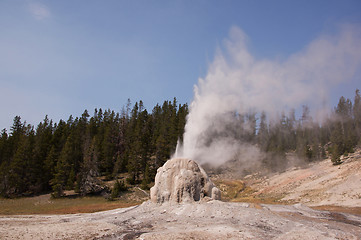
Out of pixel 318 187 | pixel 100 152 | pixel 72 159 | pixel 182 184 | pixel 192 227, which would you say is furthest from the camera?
pixel 100 152

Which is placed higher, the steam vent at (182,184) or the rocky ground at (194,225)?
the steam vent at (182,184)

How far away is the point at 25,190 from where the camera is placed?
55.3 m

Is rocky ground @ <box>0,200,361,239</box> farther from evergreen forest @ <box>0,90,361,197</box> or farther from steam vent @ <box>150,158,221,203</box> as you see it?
evergreen forest @ <box>0,90,361,197</box>

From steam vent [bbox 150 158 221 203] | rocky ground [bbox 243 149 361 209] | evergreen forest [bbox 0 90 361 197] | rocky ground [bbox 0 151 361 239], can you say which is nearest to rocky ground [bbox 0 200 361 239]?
rocky ground [bbox 0 151 361 239]

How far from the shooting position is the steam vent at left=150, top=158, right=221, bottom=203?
2325 cm

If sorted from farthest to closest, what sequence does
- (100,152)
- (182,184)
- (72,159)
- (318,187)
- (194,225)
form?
1. (100,152)
2. (72,159)
3. (318,187)
4. (182,184)
5. (194,225)

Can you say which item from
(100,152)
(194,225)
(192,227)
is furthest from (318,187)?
(100,152)

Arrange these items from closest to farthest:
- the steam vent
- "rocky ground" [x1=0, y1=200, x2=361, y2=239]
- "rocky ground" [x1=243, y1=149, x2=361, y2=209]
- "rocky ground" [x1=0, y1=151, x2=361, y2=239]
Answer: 1. "rocky ground" [x1=0, y1=200, x2=361, y2=239]
2. "rocky ground" [x1=0, y1=151, x2=361, y2=239]
3. the steam vent
4. "rocky ground" [x1=243, y1=149, x2=361, y2=209]

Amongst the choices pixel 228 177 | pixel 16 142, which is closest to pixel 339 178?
pixel 228 177

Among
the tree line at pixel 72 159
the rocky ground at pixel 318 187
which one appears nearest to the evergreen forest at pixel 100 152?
the tree line at pixel 72 159

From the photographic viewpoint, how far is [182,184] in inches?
917

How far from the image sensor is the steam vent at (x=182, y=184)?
76.3 feet

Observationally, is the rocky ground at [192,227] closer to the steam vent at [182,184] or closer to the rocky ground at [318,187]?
the steam vent at [182,184]

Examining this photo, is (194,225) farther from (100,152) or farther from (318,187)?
(100,152)
